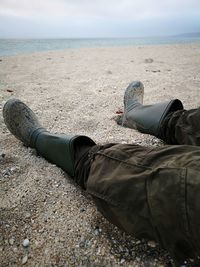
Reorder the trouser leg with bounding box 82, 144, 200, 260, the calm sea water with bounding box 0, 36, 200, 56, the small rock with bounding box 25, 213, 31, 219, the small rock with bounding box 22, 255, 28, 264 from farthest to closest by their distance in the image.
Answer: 1. the calm sea water with bounding box 0, 36, 200, 56
2. the small rock with bounding box 25, 213, 31, 219
3. the small rock with bounding box 22, 255, 28, 264
4. the trouser leg with bounding box 82, 144, 200, 260

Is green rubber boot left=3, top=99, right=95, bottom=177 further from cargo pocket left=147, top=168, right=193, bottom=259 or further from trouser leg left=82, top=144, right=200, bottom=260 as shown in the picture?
cargo pocket left=147, top=168, right=193, bottom=259

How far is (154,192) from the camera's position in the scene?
746mm

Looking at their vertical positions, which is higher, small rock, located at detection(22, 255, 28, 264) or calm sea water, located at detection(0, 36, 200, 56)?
calm sea water, located at detection(0, 36, 200, 56)

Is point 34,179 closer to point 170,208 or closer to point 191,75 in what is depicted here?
point 170,208

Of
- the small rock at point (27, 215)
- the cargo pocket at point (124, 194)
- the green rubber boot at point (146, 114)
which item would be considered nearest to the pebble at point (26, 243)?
the small rock at point (27, 215)

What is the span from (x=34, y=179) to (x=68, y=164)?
0.69 feet

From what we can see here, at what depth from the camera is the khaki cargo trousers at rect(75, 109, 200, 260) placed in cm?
69

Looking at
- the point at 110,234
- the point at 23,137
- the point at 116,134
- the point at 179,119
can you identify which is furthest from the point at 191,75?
the point at 110,234

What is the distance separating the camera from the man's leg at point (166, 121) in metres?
1.22

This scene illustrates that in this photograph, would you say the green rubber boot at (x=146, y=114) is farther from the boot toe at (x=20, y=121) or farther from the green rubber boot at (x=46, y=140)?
the boot toe at (x=20, y=121)

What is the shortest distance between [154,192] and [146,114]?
3.29 ft

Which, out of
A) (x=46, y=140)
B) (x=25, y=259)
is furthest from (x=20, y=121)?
(x=25, y=259)

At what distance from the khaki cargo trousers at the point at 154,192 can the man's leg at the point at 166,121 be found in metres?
0.39

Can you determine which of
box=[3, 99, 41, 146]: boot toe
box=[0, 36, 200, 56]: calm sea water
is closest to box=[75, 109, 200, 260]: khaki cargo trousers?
box=[3, 99, 41, 146]: boot toe
